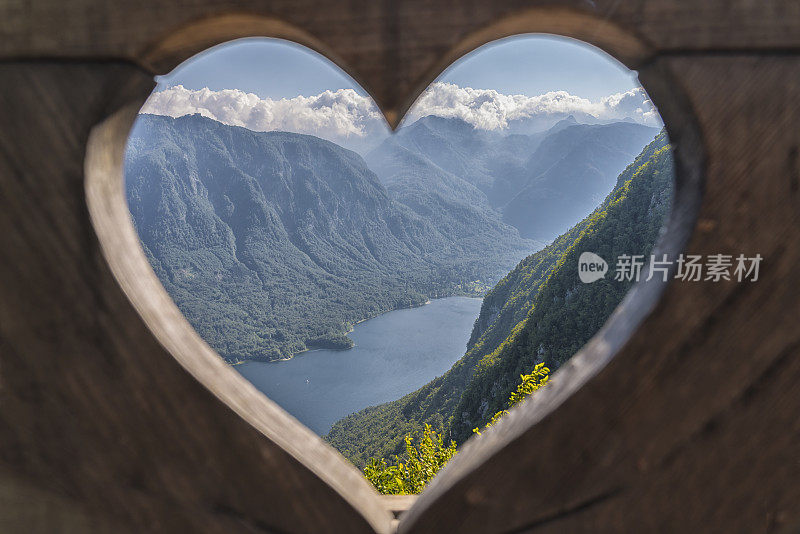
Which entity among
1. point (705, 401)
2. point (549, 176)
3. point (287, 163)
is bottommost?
point (705, 401)

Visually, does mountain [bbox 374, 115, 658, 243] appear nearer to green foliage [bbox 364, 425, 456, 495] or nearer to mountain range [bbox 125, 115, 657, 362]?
mountain range [bbox 125, 115, 657, 362]

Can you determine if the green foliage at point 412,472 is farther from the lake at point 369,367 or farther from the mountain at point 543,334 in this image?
the lake at point 369,367

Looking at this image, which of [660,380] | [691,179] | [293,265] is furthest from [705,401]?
[293,265]

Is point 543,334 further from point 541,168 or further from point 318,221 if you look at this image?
point 541,168

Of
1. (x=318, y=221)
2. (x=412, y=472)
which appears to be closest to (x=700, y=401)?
(x=412, y=472)

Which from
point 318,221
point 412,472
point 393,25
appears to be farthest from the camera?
point 318,221

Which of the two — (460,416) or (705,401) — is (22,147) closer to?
(705,401)

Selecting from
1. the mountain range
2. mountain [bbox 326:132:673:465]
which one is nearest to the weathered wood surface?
mountain [bbox 326:132:673:465]
